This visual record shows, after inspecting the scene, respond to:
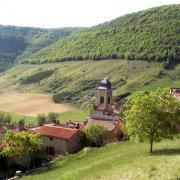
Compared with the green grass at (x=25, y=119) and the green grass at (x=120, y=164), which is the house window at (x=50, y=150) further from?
the green grass at (x=25, y=119)

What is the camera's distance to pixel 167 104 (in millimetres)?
58250

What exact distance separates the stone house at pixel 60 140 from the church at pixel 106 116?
751cm

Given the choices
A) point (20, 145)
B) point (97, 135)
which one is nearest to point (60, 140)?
point (97, 135)

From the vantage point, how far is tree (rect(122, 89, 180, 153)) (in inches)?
2280

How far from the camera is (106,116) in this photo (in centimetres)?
10294

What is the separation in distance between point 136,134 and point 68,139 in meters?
24.9

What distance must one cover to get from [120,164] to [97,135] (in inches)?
1201

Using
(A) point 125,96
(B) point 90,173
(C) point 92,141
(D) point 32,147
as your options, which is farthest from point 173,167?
(A) point 125,96

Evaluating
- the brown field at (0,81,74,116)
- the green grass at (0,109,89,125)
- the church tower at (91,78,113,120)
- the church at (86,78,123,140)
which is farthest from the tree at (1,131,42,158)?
the brown field at (0,81,74,116)

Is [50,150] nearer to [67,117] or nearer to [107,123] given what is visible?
[107,123]

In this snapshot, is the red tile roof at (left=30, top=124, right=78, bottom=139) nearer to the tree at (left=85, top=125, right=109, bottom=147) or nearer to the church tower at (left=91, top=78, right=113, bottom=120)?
the tree at (left=85, top=125, right=109, bottom=147)

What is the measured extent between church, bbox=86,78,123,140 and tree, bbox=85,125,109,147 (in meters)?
3.74

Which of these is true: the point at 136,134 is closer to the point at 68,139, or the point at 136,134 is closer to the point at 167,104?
the point at 167,104

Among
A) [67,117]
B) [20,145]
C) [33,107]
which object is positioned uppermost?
[20,145]
